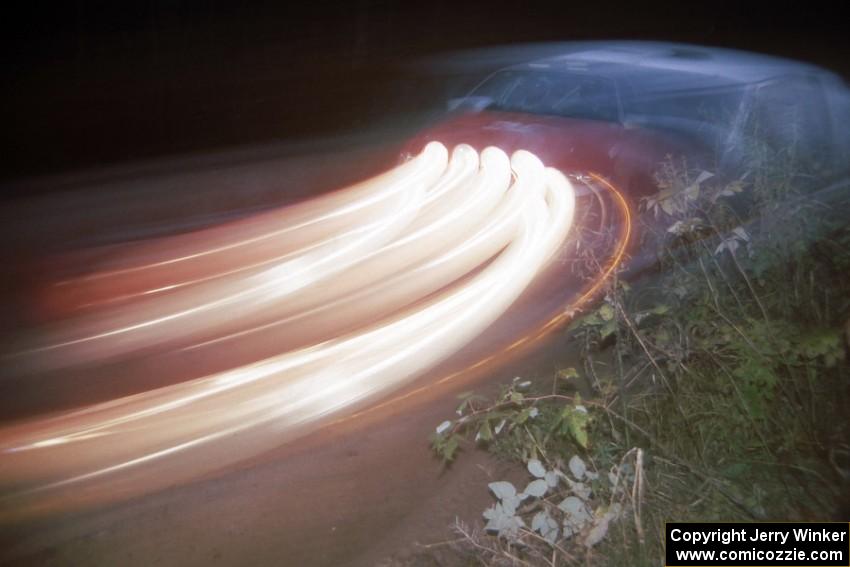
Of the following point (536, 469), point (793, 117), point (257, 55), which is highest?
point (257, 55)

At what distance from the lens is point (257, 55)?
14.8 metres

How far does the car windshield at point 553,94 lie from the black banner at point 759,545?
4.44 metres

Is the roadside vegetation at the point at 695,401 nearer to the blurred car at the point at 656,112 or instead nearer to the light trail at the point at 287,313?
the light trail at the point at 287,313

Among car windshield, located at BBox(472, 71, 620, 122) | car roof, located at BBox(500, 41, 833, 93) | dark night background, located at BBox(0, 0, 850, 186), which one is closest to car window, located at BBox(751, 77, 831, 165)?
car roof, located at BBox(500, 41, 833, 93)

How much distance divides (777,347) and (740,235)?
774 millimetres

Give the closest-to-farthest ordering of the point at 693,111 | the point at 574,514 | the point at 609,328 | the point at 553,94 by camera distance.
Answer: the point at 574,514 → the point at 609,328 → the point at 693,111 → the point at 553,94

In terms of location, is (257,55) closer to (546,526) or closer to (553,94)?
(553,94)

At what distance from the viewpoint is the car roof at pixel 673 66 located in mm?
5740

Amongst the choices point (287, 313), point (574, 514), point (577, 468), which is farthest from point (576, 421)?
point (287, 313)

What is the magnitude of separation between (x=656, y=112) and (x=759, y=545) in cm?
Result: 441

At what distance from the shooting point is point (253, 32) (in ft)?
48.9

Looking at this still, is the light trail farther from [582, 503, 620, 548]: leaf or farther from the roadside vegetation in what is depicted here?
[582, 503, 620, 548]: leaf

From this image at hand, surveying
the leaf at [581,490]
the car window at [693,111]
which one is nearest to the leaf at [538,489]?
the leaf at [581,490]

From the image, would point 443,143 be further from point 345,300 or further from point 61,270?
point 61,270
